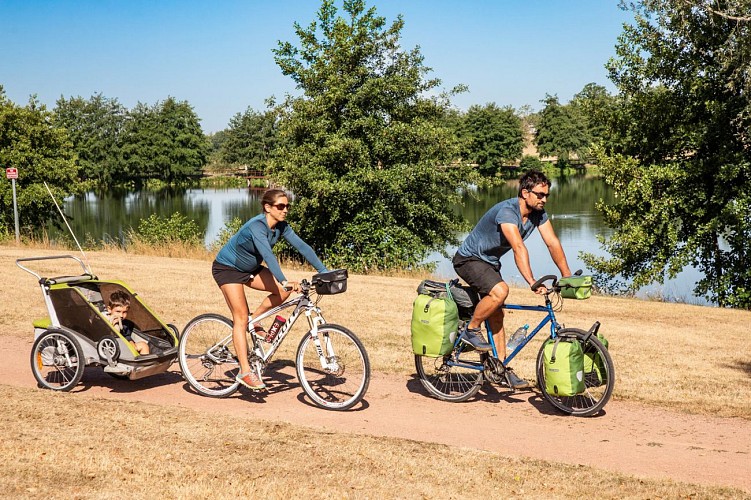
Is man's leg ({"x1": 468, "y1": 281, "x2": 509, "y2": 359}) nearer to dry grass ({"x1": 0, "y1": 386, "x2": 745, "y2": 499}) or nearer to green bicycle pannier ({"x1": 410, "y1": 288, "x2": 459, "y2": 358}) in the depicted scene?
green bicycle pannier ({"x1": 410, "y1": 288, "x2": 459, "y2": 358})

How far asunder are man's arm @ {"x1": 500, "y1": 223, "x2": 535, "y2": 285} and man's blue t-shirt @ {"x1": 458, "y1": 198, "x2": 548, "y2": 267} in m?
0.06

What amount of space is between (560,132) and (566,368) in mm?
107628

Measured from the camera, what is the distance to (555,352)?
6.74 meters

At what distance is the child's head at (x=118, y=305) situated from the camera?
7.82m

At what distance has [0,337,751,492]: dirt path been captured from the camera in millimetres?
5930

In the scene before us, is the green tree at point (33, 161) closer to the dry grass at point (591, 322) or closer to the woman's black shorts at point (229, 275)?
the dry grass at point (591, 322)

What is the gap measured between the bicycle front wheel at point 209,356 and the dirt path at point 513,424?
147 millimetres

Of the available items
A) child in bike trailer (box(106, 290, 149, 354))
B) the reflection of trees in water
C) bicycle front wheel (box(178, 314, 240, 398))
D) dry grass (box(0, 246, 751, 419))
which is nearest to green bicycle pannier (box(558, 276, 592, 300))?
dry grass (box(0, 246, 751, 419))

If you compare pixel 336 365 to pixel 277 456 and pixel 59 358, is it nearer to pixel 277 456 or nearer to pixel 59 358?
pixel 277 456

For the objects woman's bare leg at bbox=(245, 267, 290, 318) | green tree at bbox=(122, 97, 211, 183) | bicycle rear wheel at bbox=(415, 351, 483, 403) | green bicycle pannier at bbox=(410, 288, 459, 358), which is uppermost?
green tree at bbox=(122, 97, 211, 183)

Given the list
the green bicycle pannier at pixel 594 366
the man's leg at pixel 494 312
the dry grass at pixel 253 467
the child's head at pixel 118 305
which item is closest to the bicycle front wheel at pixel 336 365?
the dry grass at pixel 253 467

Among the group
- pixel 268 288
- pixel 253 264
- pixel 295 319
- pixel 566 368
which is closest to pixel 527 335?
pixel 566 368

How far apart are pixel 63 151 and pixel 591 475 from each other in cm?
4101

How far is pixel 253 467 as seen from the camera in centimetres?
545
